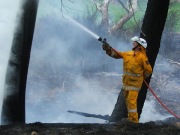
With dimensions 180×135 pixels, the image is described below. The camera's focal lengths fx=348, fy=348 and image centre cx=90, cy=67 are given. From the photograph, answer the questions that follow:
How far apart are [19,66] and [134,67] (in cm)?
190

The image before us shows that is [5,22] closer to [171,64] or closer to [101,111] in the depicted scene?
[101,111]

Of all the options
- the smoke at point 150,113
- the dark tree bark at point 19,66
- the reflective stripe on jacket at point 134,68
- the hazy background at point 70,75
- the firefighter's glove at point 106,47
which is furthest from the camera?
the hazy background at point 70,75

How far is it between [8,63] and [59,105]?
6.77 metres

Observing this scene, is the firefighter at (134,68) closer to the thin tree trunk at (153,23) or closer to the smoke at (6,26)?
the thin tree trunk at (153,23)

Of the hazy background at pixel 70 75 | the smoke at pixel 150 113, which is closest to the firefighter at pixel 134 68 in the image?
the smoke at pixel 150 113

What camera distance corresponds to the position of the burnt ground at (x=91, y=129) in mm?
4332

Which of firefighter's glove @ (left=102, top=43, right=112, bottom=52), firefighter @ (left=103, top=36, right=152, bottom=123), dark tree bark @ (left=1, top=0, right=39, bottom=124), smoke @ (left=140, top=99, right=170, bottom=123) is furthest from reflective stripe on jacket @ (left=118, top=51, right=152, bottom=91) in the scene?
smoke @ (left=140, top=99, right=170, bottom=123)

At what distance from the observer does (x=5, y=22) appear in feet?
19.0

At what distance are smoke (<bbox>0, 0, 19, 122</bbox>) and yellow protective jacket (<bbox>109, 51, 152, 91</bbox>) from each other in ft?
5.76

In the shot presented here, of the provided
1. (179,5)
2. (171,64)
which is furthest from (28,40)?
(179,5)

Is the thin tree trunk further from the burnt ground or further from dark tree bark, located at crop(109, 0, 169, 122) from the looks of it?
the burnt ground

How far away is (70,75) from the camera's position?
14.5 metres

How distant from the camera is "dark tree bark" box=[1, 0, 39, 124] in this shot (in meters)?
5.70

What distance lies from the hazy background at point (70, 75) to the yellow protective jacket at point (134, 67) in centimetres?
548
